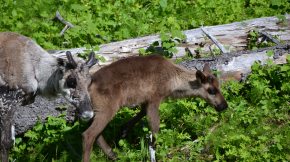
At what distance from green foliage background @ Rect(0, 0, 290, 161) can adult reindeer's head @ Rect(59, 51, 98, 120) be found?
3.10 feet

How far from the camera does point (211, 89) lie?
406 inches

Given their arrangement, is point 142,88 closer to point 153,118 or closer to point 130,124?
point 153,118

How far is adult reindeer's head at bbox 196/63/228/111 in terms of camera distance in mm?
10250

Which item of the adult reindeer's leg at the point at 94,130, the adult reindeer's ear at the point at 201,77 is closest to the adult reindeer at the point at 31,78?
the adult reindeer's leg at the point at 94,130

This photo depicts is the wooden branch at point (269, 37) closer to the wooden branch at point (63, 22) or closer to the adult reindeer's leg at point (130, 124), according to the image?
the adult reindeer's leg at point (130, 124)

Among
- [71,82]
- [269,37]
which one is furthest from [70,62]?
[269,37]

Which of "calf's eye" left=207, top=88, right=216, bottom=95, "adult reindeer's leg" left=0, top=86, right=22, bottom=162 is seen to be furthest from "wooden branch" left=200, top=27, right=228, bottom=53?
"adult reindeer's leg" left=0, top=86, right=22, bottom=162

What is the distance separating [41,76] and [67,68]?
57 centimetres

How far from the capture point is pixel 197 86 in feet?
34.0

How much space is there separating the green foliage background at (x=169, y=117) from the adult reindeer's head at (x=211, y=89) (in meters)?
0.28

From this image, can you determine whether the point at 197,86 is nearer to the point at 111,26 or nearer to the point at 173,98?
the point at 173,98

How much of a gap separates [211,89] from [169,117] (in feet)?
2.73

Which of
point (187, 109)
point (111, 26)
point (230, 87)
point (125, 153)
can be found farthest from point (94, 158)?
point (111, 26)

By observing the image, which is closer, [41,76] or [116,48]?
[41,76]
